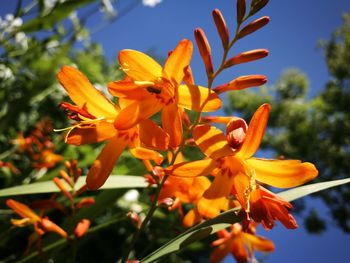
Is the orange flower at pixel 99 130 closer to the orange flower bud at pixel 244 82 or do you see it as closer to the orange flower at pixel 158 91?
the orange flower at pixel 158 91

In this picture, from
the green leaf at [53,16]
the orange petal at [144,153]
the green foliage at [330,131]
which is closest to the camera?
the orange petal at [144,153]

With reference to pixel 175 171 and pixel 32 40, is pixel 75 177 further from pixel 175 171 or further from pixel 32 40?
pixel 32 40

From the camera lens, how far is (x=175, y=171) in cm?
68

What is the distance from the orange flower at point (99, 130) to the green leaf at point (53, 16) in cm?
119

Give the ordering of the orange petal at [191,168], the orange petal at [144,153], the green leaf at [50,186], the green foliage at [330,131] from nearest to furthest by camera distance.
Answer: the orange petal at [191,168] → the orange petal at [144,153] → the green leaf at [50,186] → the green foliage at [330,131]

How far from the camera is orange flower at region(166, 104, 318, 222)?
2.28 feet

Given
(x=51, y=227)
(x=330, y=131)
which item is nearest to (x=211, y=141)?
(x=51, y=227)

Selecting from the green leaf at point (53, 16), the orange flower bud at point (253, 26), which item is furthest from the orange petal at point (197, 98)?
the green leaf at point (53, 16)

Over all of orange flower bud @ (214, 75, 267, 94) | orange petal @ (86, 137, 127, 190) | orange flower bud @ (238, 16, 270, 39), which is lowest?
orange flower bud @ (214, 75, 267, 94)

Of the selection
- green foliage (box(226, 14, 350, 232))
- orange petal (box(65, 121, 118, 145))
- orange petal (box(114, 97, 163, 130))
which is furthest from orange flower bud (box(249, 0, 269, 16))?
green foliage (box(226, 14, 350, 232))

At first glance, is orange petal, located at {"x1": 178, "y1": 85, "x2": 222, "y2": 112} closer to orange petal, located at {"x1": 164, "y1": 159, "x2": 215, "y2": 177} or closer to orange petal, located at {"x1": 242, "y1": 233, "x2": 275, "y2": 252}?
orange petal, located at {"x1": 164, "y1": 159, "x2": 215, "y2": 177}

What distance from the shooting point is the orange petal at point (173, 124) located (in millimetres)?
697

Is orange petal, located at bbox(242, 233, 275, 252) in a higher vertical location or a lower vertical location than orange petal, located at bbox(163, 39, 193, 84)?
lower

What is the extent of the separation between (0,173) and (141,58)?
1880 mm
